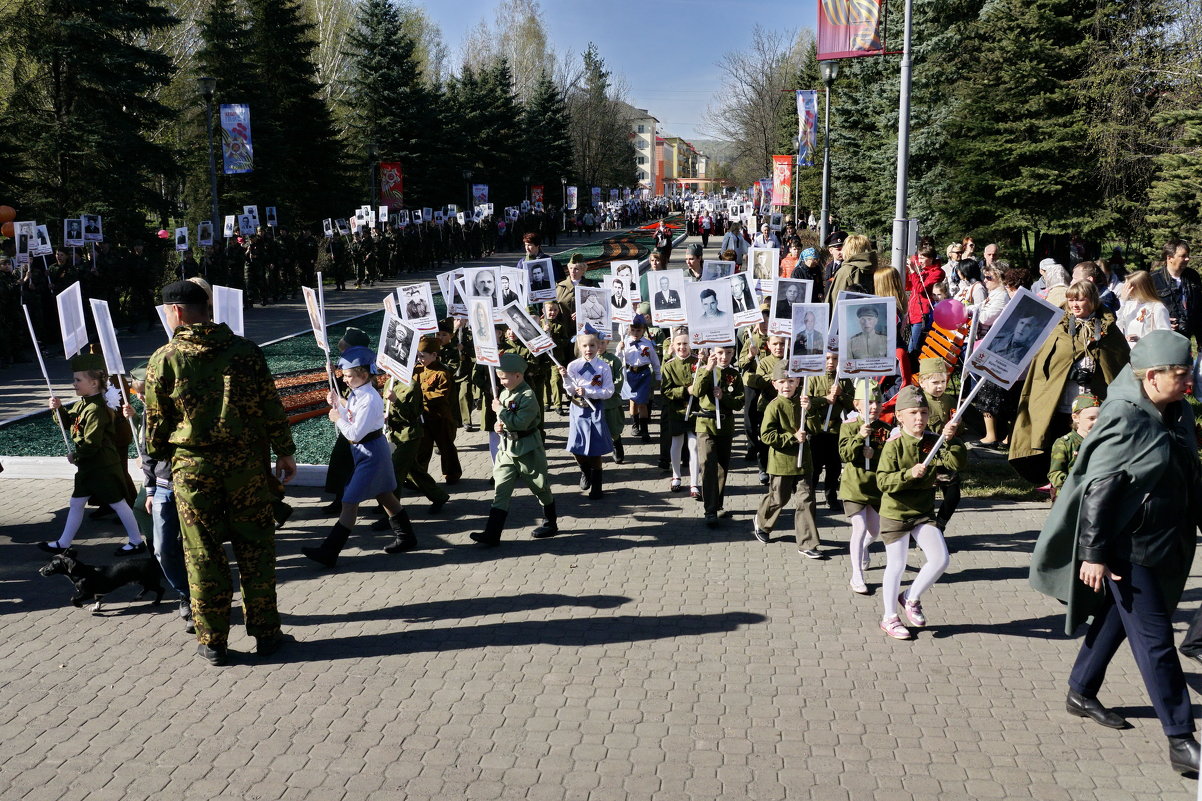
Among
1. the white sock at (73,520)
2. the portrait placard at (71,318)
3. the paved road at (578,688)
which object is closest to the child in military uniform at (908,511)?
the paved road at (578,688)

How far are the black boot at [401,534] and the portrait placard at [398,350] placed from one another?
1130mm

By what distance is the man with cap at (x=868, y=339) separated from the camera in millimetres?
7539

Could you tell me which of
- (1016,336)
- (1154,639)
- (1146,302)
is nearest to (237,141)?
(1146,302)

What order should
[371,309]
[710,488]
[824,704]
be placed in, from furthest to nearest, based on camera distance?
[371,309] < [710,488] < [824,704]

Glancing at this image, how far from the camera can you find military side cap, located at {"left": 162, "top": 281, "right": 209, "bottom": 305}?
5969 mm

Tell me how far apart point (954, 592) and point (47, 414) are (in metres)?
11.8

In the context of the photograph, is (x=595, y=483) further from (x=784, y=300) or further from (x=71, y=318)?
(x=71, y=318)

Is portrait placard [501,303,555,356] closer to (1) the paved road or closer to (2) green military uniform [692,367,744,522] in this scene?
(2) green military uniform [692,367,744,522]

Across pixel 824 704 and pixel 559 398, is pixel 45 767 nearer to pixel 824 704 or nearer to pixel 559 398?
pixel 824 704

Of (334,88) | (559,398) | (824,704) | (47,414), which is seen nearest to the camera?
(824,704)

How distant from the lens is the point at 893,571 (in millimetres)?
6512

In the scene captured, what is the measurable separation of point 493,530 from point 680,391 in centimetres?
225

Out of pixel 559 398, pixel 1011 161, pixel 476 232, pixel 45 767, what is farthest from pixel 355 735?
pixel 476 232

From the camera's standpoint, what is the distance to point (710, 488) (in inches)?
350
